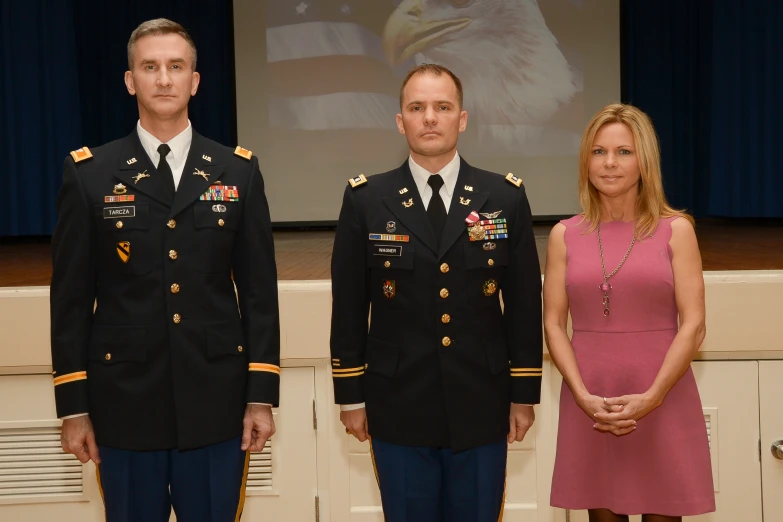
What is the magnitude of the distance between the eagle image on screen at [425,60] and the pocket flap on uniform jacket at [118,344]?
6274mm

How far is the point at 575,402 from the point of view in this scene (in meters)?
2.24

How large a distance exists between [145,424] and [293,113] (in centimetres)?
644

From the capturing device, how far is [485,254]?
2094mm

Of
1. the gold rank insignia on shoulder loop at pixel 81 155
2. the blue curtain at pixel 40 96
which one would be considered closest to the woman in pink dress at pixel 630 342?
the gold rank insignia on shoulder loop at pixel 81 155

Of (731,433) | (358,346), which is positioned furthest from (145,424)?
(731,433)

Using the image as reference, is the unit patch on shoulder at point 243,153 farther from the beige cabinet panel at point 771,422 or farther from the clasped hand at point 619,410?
the beige cabinet panel at point 771,422

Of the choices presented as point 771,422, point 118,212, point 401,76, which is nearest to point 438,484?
point 118,212

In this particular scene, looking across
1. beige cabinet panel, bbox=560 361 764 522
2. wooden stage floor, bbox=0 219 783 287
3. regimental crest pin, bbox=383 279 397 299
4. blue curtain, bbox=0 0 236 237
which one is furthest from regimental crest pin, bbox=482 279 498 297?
blue curtain, bbox=0 0 236 237

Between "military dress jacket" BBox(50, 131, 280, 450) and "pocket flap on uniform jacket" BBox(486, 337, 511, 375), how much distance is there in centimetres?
51

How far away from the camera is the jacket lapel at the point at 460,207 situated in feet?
6.81

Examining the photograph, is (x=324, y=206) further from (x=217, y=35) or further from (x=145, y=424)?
(x=145, y=424)

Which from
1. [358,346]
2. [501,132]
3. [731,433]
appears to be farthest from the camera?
[501,132]

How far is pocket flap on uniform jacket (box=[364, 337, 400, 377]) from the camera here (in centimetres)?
209

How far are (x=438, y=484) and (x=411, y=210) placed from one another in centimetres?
66
